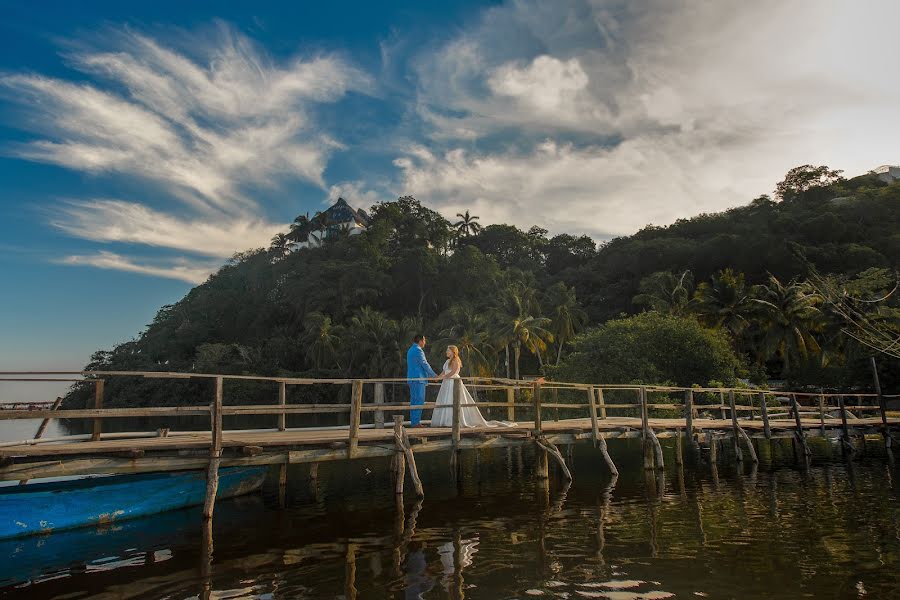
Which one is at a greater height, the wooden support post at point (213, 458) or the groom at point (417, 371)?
the groom at point (417, 371)

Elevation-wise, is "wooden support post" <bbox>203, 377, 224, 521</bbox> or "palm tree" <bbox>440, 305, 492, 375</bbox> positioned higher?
"palm tree" <bbox>440, 305, 492, 375</bbox>

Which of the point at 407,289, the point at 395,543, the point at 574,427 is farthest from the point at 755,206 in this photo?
the point at 395,543

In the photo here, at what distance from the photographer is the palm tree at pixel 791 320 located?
40562 millimetres

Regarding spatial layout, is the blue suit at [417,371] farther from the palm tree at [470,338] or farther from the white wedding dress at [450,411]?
the palm tree at [470,338]

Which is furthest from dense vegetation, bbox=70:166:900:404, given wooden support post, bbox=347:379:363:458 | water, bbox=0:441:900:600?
wooden support post, bbox=347:379:363:458

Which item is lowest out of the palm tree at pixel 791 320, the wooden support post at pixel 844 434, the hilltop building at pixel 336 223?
the wooden support post at pixel 844 434

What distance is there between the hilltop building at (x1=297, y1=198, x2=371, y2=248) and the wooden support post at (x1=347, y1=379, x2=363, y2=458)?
231 ft

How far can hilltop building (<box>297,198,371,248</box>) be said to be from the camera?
83250mm

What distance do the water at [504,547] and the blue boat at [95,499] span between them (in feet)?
0.87

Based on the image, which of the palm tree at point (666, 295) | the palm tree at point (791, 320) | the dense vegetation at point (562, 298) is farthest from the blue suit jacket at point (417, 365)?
the palm tree at point (666, 295)

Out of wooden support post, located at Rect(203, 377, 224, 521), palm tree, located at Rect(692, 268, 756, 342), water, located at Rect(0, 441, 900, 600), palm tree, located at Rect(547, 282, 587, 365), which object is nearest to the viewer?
water, located at Rect(0, 441, 900, 600)

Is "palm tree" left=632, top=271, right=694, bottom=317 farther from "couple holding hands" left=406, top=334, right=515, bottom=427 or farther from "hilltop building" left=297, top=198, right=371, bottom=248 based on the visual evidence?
"hilltop building" left=297, top=198, right=371, bottom=248

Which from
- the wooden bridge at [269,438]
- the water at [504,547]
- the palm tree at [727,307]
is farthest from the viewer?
the palm tree at [727,307]

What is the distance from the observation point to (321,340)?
58.5 meters
